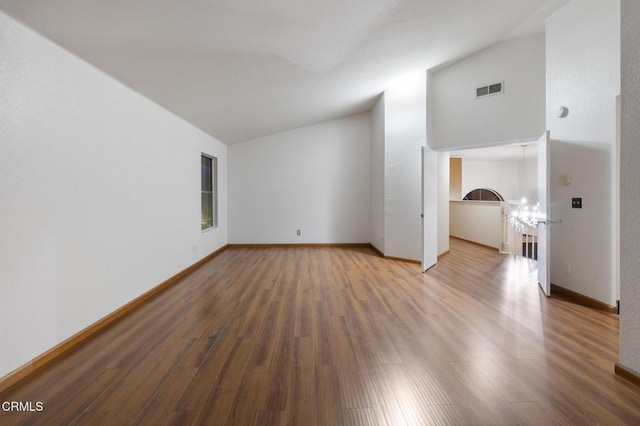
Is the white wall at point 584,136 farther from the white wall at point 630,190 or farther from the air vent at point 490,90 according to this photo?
the white wall at point 630,190

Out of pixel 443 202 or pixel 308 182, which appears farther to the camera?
pixel 308 182

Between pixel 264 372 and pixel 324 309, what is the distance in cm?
119

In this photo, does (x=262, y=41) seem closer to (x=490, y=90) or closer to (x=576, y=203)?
(x=490, y=90)

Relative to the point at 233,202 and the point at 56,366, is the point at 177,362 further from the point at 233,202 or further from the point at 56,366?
the point at 233,202

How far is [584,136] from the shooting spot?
328cm

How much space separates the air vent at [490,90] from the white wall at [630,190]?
Result: 2.51 metres

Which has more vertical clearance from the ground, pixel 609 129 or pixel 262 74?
pixel 262 74

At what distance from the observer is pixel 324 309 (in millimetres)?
3049

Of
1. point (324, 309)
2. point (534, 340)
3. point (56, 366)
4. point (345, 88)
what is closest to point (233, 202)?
point (345, 88)

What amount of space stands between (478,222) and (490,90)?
397 centimetres

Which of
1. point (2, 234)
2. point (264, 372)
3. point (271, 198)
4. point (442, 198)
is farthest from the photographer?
point (271, 198)

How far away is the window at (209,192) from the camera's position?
5896 millimetres
